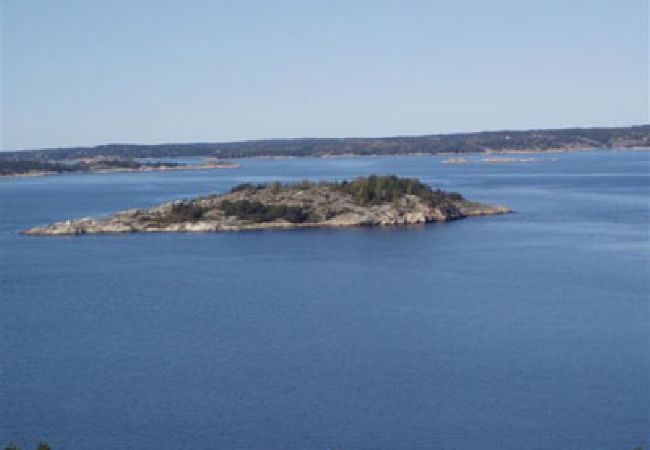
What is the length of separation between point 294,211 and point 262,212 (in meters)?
1.31

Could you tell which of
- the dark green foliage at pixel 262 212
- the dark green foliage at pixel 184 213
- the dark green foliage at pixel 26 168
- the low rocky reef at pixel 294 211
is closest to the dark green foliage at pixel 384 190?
the low rocky reef at pixel 294 211

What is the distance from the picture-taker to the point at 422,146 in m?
152

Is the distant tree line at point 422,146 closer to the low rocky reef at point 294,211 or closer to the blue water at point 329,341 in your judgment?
the low rocky reef at point 294,211

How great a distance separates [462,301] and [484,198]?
100 feet

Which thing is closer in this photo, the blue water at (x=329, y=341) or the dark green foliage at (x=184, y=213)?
the blue water at (x=329, y=341)

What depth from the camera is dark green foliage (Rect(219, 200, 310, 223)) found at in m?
41.8

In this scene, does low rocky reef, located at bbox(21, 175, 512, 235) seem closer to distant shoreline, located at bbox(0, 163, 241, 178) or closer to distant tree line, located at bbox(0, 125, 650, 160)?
distant shoreline, located at bbox(0, 163, 241, 178)

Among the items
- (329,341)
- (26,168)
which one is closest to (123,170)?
(26,168)

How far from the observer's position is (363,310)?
79.2 feet

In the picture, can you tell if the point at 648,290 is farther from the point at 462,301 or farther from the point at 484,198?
the point at 484,198

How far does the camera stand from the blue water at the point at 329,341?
15.7 m

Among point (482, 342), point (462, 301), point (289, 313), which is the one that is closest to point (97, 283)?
point (289, 313)

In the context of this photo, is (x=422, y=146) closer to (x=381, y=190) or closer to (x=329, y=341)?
(x=381, y=190)

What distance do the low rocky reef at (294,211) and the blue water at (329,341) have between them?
2612 mm
